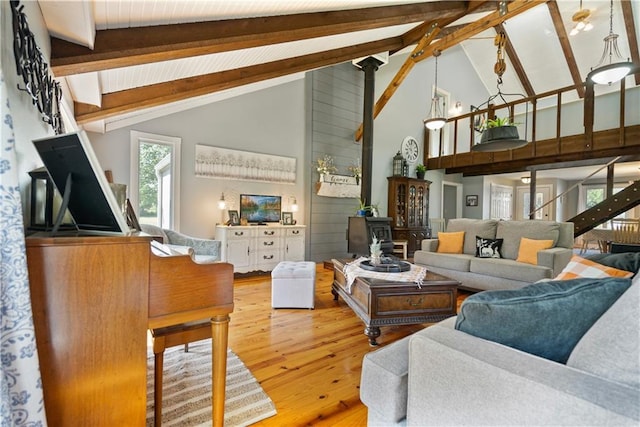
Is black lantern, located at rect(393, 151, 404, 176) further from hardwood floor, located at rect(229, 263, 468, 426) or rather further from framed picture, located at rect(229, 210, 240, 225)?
hardwood floor, located at rect(229, 263, 468, 426)

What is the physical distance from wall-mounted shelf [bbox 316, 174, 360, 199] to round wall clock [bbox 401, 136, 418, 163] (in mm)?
1705

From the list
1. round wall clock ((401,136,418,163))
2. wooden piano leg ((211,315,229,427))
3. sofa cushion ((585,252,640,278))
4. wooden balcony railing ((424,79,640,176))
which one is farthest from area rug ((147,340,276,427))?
round wall clock ((401,136,418,163))

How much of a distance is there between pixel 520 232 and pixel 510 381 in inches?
153

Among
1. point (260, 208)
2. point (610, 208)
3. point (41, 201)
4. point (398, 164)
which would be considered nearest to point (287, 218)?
point (260, 208)

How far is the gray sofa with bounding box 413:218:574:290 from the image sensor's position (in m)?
3.40

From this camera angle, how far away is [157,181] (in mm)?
4500

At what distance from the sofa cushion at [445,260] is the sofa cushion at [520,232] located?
19.8 inches

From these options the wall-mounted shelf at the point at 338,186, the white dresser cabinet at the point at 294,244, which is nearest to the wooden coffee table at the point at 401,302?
the white dresser cabinet at the point at 294,244

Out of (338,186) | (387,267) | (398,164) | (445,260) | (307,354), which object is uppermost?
(398,164)

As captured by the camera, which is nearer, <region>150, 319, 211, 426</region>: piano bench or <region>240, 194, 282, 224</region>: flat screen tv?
<region>150, 319, 211, 426</region>: piano bench

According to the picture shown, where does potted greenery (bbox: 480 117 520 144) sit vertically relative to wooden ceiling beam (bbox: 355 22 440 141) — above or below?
below

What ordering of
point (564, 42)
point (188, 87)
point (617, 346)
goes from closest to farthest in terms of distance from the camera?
point (617, 346) < point (188, 87) < point (564, 42)

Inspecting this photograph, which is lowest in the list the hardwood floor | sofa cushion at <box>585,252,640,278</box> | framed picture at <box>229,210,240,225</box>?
the hardwood floor

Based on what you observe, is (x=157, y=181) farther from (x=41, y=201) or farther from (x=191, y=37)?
(x=41, y=201)
